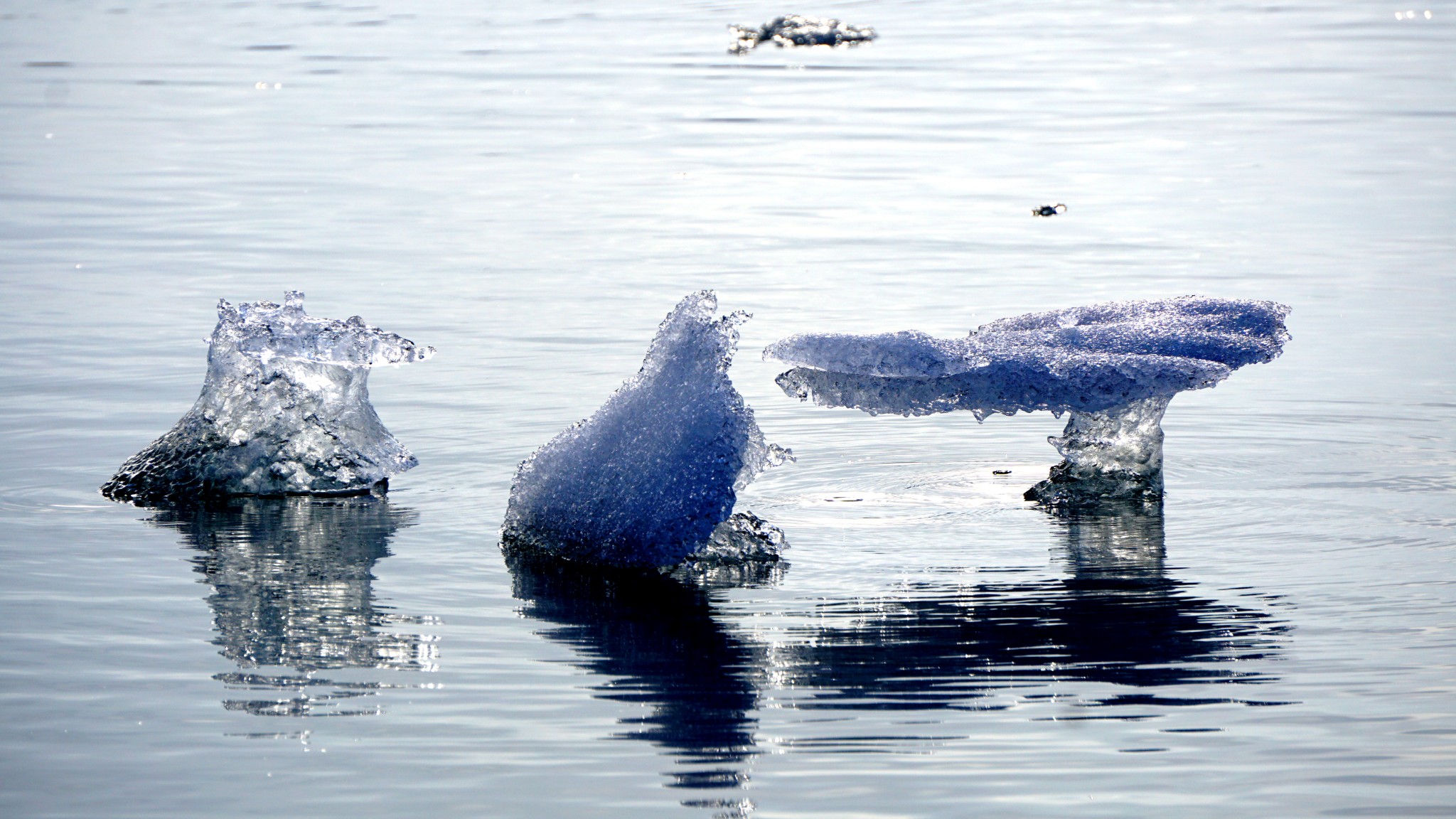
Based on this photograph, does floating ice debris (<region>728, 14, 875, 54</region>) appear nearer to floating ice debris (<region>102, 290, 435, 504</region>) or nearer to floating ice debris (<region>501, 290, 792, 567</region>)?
floating ice debris (<region>102, 290, 435, 504</region>)

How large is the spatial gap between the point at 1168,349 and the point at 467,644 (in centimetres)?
353

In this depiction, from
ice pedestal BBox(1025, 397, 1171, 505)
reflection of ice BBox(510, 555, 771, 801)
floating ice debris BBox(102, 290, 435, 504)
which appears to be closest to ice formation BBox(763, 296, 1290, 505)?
ice pedestal BBox(1025, 397, 1171, 505)

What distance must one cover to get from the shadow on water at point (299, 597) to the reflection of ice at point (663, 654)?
22.5 inches

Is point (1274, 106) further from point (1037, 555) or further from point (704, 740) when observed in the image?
point (704, 740)

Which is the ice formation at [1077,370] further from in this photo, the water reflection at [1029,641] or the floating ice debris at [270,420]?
the floating ice debris at [270,420]

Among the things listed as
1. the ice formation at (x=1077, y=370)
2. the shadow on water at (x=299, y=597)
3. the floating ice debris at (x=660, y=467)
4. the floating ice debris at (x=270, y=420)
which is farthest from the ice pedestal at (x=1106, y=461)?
the floating ice debris at (x=270, y=420)

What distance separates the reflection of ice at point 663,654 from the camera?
6.03 metres

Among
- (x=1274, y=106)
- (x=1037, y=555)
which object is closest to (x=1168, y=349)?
(x=1037, y=555)

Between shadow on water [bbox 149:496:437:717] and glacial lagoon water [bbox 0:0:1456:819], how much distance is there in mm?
26

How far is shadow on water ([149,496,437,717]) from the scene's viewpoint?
21.5ft

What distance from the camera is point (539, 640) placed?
7.03 meters

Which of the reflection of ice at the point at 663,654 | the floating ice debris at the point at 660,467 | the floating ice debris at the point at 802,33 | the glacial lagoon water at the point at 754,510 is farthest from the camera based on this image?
the floating ice debris at the point at 802,33

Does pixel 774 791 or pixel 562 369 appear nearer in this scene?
pixel 774 791

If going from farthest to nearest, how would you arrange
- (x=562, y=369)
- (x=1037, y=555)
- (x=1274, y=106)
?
(x=1274, y=106), (x=562, y=369), (x=1037, y=555)
